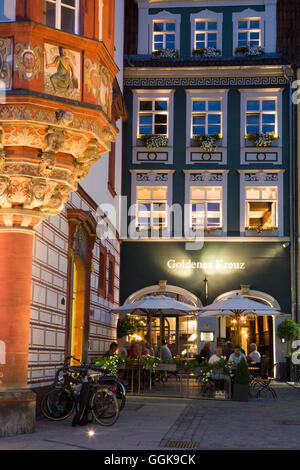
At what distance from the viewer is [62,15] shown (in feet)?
39.2

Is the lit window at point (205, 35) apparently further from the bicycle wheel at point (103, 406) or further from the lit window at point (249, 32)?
the bicycle wheel at point (103, 406)

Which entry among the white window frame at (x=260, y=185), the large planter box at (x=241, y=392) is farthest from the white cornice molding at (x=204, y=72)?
the large planter box at (x=241, y=392)

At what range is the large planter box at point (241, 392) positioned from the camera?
18234 mm

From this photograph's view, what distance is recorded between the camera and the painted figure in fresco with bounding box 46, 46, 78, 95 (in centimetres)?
1141

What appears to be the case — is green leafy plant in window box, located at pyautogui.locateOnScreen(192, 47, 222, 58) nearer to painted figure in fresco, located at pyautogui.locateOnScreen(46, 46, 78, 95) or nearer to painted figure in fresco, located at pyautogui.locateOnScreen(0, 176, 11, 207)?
painted figure in fresco, located at pyautogui.locateOnScreen(46, 46, 78, 95)

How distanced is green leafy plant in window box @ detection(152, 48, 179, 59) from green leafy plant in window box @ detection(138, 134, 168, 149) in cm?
331

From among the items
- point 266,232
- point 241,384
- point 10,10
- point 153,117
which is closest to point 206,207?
point 266,232

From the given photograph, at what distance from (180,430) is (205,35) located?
68.8 ft

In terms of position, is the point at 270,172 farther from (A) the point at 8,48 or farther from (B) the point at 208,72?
(A) the point at 8,48

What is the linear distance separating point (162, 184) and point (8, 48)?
17.7 meters

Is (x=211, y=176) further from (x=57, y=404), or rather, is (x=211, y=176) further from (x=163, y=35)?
(x=57, y=404)

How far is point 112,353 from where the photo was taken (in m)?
19.7
